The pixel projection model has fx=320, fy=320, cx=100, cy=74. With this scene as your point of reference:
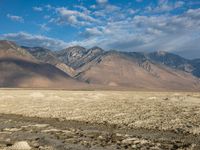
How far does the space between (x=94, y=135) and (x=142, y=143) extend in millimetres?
4201

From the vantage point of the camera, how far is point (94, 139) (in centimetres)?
2006

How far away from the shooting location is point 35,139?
20266 mm

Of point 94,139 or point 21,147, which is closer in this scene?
point 21,147

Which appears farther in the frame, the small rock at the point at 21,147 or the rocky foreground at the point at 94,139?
the rocky foreground at the point at 94,139

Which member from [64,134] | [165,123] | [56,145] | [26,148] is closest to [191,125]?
[165,123]

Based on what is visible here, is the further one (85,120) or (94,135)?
(85,120)

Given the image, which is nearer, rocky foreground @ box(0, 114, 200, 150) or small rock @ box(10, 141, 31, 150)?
small rock @ box(10, 141, 31, 150)

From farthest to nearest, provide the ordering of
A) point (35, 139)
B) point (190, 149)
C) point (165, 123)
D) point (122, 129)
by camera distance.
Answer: point (165, 123), point (122, 129), point (35, 139), point (190, 149)

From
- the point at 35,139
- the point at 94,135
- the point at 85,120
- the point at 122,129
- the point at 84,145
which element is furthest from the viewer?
the point at 85,120

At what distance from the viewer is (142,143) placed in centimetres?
1869

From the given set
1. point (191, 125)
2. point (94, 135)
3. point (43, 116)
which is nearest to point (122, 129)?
point (94, 135)

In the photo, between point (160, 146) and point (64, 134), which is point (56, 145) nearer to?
point (64, 134)

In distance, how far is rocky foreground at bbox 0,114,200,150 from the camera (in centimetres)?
1748

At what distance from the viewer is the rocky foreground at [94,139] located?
1748 centimetres
